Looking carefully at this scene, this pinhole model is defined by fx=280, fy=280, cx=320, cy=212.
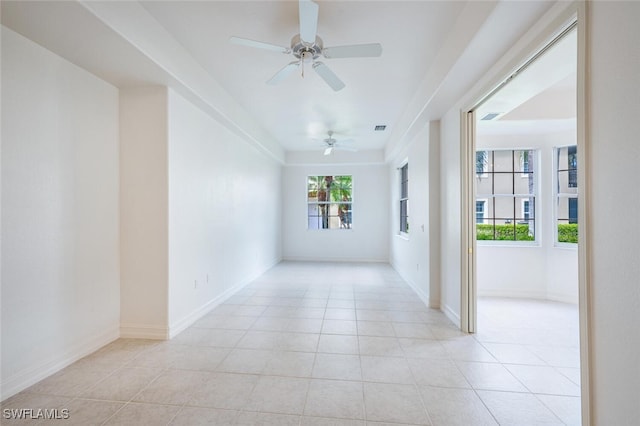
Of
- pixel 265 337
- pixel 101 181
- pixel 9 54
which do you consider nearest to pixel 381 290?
pixel 265 337

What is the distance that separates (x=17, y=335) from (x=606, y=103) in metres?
3.86

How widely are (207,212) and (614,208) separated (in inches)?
147

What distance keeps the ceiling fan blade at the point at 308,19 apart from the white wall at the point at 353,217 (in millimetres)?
5109

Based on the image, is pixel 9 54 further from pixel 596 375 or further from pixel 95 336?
pixel 596 375

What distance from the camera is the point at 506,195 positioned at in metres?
4.59

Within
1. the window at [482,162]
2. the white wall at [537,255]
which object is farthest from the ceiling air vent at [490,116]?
the window at [482,162]

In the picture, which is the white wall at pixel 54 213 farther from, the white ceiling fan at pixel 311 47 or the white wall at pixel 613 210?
the white wall at pixel 613 210

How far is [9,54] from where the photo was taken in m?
1.96

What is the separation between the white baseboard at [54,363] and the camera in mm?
1945

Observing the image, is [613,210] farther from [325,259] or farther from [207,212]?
[325,259]

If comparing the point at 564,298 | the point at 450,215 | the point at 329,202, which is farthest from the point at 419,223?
the point at 329,202

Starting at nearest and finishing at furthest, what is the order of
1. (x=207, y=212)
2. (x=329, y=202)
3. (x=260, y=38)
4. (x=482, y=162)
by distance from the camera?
(x=260, y=38) < (x=207, y=212) < (x=482, y=162) < (x=329, y=202)

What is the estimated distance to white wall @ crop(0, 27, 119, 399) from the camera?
1979 mm

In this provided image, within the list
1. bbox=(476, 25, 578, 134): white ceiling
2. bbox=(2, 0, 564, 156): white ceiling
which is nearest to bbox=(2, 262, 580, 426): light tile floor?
bbox=(476, 25, 578, 134): white ceiling
